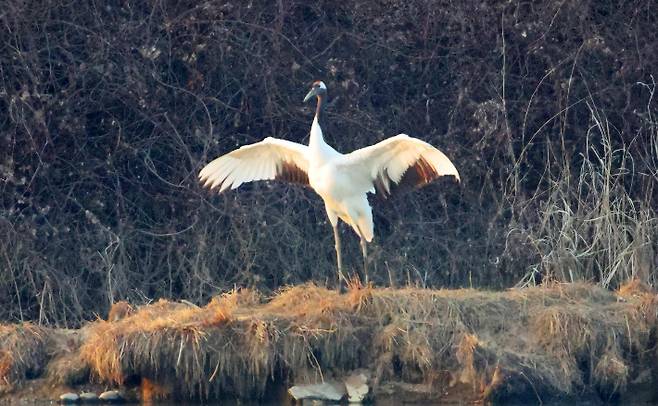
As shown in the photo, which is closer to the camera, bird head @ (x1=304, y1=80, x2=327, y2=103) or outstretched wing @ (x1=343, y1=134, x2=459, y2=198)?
outstretched wing @ (x1=343, y1=134, x2=459, y2=198)

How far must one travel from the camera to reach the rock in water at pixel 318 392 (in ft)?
29.3

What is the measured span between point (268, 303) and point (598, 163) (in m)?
3.60

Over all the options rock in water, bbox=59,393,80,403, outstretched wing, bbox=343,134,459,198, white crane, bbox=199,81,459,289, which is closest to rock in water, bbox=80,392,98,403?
rock in water, bbox=59,393,80,403

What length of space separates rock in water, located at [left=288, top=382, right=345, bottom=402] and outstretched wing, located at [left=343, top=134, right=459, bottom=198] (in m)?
1.78

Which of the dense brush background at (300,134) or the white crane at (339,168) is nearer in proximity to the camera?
the white crane at (339,168)

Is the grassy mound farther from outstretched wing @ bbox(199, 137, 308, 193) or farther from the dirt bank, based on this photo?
outstretched wing @ bbox(199, 137, 308, 193)

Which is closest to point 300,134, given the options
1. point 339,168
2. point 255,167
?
point 255,167

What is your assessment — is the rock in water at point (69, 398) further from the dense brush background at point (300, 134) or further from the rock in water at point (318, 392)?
the dense brush background at point (300, 134)

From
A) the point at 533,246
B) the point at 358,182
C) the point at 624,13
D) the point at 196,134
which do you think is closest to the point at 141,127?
the point at 196,134

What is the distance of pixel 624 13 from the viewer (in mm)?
12211

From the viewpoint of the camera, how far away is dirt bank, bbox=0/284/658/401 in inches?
352

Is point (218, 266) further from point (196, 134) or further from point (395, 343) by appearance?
point (395, 343)

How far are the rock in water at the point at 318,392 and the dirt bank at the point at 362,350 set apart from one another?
7 cm

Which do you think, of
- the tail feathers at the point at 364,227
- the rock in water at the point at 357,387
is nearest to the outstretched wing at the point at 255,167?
the tail feathers at the point at 364,227
